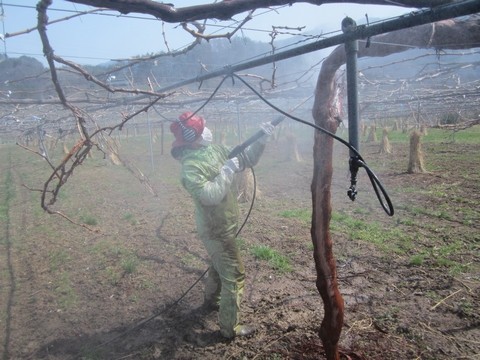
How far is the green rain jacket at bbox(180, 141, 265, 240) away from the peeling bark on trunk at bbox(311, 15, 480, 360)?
0.95 metres

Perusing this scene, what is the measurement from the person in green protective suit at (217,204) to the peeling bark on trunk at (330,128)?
36.3 inches

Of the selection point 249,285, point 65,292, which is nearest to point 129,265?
point 65,292

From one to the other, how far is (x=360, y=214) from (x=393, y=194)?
1.81 meters

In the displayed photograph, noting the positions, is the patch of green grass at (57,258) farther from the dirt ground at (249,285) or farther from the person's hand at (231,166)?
the person's hand at (231,166)

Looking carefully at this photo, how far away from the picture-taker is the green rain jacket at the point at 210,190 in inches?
114

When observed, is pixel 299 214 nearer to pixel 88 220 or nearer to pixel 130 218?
pixel 130 218

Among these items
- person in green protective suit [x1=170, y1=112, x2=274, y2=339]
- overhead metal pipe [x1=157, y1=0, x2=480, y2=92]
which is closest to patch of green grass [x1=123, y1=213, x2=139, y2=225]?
person in green protective suit [x1=170, y1=112, x2=274, y2=339]

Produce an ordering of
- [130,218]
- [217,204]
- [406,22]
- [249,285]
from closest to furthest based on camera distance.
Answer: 1. [406,22]
2. [217,204]
3. [249,285]
4. [130,218]

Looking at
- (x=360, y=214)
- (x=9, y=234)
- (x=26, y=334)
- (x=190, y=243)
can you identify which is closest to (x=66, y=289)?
(x=26, y=334)

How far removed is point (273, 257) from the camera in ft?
15.4

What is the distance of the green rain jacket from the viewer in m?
2.90

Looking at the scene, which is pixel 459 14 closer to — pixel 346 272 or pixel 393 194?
pixel 346 272

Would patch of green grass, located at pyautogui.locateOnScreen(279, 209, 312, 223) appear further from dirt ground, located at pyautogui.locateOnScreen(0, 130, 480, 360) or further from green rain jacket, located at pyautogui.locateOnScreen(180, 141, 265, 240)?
green rain jacket, located at pyautogui.locateOnScreen(180, 141, 265, 240)

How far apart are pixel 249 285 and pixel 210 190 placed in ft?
5.58
